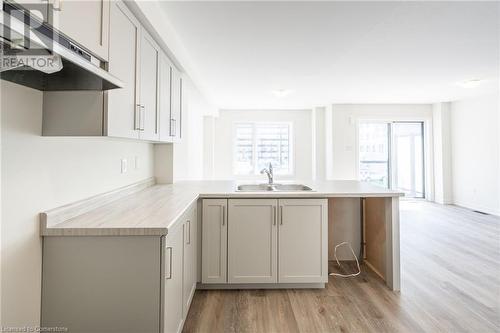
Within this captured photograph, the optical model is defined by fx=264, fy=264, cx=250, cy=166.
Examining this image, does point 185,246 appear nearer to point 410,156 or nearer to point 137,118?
point 137,118

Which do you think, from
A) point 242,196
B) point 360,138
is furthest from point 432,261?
point 360,138

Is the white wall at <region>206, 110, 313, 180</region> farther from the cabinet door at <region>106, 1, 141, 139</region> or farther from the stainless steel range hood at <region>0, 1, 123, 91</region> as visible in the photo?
the stainless steel range hood at <region>0, 1, 123, 91</region>

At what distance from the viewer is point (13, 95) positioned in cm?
112

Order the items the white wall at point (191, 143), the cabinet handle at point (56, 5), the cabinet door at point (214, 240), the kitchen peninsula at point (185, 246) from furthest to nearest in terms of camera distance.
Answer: the white wall at point (191, 143), the cabinet door at point (214, 240), the kitchen peninsula at point (185, 246), the cabinet handle at point (56, 5)

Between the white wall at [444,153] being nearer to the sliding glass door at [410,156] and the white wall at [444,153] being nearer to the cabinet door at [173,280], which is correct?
the sliding glass door at [410,156]

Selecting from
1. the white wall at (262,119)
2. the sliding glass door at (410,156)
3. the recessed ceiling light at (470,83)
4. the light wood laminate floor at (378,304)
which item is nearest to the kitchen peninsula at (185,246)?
the light wood laminate floor at (378,304)

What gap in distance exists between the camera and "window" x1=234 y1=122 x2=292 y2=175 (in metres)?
7.45

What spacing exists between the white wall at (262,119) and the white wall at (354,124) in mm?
959

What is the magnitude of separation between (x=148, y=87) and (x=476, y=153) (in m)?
6.71

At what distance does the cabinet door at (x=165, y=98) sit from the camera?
2143 mm

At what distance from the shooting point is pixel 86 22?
113 cm

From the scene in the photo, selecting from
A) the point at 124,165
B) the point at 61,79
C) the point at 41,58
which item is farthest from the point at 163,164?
the point at 41,58

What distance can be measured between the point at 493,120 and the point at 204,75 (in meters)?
5.68

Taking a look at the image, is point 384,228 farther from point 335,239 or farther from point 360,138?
point 360,138
